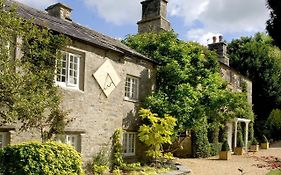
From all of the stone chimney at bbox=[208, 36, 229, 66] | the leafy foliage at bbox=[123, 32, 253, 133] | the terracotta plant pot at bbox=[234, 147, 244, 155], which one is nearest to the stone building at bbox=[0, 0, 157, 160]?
the leafy foliage at bbox=[123, 32, 253, 133]

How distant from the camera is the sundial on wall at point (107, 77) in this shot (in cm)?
1587

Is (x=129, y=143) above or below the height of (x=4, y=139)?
below

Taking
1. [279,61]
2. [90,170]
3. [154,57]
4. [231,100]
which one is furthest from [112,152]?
[279,61]

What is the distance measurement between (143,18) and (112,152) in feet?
42.1

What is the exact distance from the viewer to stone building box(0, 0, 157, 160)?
47.2 ft

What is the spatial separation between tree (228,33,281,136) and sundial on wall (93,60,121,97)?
1078 inches

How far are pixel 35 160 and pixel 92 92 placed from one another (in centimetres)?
675

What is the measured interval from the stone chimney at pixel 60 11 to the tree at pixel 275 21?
12.5 meters

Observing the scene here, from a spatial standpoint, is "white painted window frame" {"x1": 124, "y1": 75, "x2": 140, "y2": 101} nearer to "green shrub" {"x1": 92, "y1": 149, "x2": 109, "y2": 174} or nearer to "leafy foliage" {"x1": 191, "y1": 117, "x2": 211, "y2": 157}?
"green shrub" {"x1": 92, "y1": 149, "x2": 109, "y2": 174}

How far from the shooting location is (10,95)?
412 inches

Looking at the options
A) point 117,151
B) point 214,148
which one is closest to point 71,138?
point 117,151

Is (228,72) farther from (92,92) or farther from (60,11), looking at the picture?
(92,92)

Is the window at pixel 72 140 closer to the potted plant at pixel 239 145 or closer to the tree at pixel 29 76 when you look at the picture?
the tree at pixel 29 76

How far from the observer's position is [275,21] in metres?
10.0
